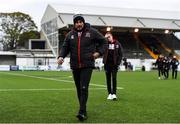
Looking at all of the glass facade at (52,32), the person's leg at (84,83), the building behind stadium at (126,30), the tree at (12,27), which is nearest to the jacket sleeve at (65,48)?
the person's leg at (84,83)

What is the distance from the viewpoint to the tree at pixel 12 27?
349ft

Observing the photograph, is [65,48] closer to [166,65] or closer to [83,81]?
[83,81]

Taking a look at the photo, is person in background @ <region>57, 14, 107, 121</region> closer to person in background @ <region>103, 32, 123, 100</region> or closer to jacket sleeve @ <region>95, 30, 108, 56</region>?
jacket sleeve @ <region>95, 30, 108, 56</region>

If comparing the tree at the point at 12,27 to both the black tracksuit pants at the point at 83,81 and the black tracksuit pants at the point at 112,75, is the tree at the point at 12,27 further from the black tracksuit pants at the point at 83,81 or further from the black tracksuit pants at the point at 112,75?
the black tracksuit pants at the point at 83,81

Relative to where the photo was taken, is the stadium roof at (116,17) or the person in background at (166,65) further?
the stadium roof at (116,17)

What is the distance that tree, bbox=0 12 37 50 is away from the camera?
4183 inches

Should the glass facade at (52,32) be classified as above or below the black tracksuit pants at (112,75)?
above

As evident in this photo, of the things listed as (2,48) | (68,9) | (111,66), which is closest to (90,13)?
(68,9)

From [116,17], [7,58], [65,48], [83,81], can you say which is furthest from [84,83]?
[7,58]

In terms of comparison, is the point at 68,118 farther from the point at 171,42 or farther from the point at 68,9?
the point at 171,42

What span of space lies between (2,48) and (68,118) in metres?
102

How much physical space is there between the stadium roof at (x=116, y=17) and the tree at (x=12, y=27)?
23438 mm

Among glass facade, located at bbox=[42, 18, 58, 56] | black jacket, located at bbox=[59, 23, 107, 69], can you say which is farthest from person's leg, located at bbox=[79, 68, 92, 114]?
glass facade, located at bbox=[42, 18, 58, 56]

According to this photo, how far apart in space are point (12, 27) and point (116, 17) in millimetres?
35604
